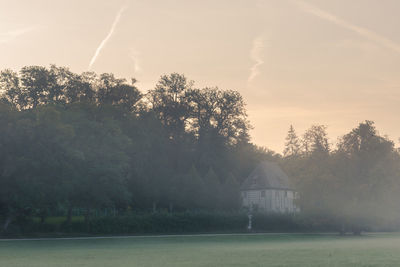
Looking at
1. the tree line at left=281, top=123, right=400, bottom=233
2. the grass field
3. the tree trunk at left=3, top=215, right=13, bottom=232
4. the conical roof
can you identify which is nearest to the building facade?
the conical roof

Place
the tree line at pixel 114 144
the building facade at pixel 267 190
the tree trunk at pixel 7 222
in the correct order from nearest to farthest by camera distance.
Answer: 1. the tree trunk at pixel 7 222
2. the tree line at pixel 114 144
3. the building facade at pixel 267 190

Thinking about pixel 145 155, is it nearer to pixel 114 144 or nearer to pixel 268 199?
pixel 114 144

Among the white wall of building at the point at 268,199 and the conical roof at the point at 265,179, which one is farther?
the conical roof at the point at 265,179

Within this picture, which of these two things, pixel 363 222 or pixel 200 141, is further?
pixel 200 141

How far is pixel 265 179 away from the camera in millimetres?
97938

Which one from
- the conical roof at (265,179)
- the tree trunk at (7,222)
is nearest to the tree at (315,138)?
the conical roof at (265,179)

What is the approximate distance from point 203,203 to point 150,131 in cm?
1321

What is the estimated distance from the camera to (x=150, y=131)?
79312 mm

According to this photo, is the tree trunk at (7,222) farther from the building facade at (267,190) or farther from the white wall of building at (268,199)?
the white wall of building at (268,199)

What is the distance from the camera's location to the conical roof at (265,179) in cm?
9804

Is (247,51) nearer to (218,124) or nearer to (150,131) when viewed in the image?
(150,131)

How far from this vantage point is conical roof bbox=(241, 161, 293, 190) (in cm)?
9804

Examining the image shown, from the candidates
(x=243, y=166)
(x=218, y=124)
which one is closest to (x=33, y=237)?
(x=218, y=124)

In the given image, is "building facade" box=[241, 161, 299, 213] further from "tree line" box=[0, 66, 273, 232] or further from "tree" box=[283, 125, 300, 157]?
"tree" box=[283, 125, 300, 157]
